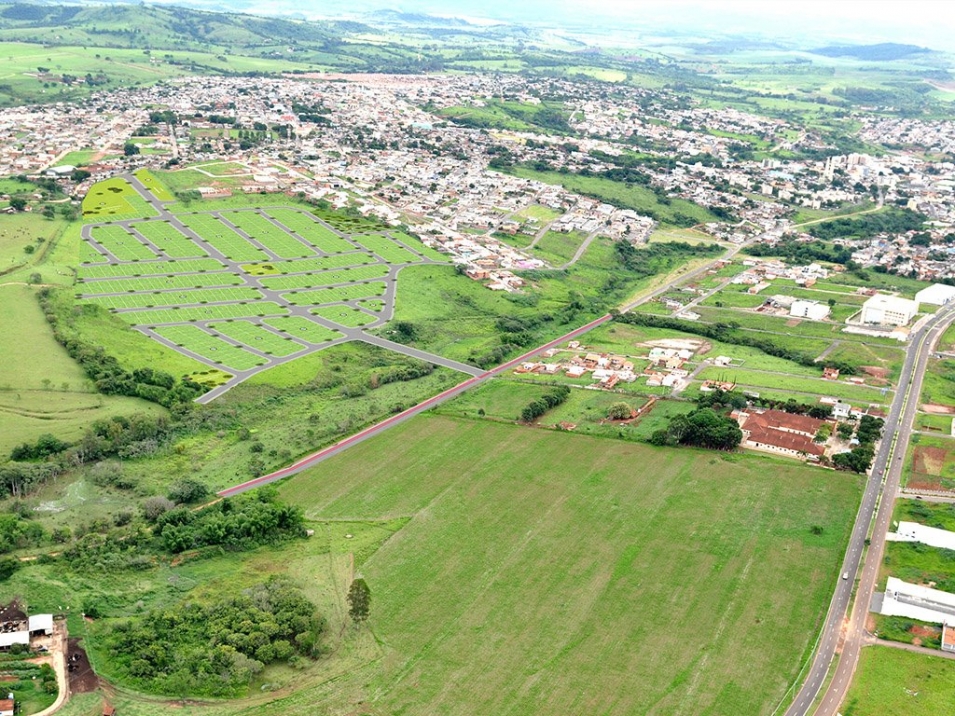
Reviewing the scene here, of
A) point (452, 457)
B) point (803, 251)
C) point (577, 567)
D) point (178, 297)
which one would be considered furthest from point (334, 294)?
point (803, 251)

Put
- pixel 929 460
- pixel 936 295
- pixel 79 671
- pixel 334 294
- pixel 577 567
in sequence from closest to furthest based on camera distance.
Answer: pixel 79 671, pixel 577 567, pixel 929 460, pixel 334 294, pixel 936 295

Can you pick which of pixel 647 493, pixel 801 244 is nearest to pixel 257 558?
pixel 647 493

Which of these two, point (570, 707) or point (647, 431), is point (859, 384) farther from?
point (570, 707)

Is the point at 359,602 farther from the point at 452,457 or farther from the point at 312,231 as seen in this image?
the point at 312,231

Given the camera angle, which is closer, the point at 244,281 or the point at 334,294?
the point at 334,294

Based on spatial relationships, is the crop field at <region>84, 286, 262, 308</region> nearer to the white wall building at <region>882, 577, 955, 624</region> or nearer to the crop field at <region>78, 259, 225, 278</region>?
the crop field at <region>78, 259, 225, 278</region>
